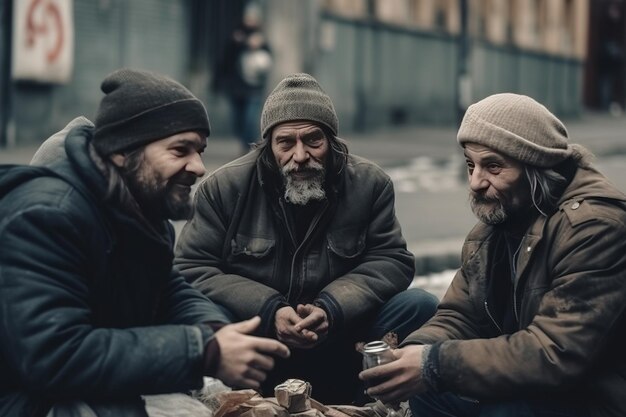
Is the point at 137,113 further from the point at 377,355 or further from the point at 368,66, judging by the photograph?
the point at 368,66

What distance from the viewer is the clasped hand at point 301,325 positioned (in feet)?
17.8

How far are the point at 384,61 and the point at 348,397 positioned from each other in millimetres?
20673

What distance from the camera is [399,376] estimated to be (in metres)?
4.63

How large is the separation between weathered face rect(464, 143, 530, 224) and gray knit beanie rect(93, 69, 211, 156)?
3.19 ft

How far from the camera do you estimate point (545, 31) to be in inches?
1384

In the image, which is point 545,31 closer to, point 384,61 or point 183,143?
point 384,61

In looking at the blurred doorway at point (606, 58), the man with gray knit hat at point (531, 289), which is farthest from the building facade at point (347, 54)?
the man with gray knit hat at point (531, 289)

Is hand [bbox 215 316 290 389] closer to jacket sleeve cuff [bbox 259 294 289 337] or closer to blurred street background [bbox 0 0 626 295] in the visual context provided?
jacket sleeve cuff [bbox 259 294 289 337]

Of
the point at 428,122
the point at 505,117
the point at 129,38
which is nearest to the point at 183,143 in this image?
the point at 505,117

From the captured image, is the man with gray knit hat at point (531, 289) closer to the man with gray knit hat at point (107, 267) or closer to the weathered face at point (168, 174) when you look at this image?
the man with gray knit hat at point (107, 267)

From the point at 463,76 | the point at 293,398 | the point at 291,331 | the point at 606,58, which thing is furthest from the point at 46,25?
the point at 606,58

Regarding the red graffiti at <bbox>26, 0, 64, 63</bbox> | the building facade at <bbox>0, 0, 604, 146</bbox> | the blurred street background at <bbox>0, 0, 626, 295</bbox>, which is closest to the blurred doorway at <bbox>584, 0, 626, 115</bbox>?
the blurred street background at <bbox>0, 0, 626, 295</bbox>

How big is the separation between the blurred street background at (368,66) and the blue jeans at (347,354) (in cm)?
366

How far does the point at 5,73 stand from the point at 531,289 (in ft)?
46.4
